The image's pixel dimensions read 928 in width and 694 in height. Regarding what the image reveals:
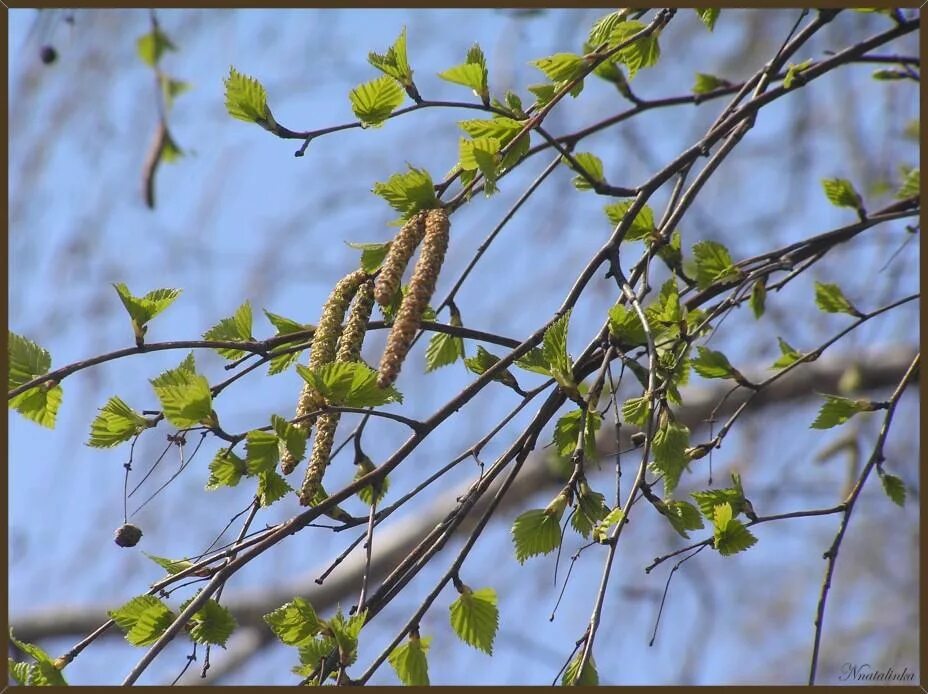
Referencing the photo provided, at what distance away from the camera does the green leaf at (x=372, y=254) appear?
0.94 meters

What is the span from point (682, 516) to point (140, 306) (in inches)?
18.8

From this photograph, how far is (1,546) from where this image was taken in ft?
2.92

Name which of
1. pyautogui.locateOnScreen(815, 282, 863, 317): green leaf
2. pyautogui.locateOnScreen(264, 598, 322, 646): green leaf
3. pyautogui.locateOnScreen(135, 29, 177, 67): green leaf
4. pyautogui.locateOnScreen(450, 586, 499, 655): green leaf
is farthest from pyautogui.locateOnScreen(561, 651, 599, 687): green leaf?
pyautogui.locateOnScreen(135, 29, 177, 67): green leaf

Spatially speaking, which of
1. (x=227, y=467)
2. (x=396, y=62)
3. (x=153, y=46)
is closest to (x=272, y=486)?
(x=227, y=467)

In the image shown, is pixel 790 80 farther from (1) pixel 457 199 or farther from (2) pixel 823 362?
(2) pixel 823 362

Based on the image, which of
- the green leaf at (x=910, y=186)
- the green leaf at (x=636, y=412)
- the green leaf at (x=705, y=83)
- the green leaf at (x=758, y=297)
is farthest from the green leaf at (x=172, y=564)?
the green leaf at (x=910, y=186)

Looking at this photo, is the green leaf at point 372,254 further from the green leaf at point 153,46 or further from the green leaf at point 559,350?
the green leaf at point 153,46

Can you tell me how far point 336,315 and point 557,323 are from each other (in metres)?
0.18

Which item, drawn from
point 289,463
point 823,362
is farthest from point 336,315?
point 823,362

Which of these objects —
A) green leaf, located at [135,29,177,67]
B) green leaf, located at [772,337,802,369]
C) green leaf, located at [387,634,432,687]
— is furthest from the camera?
green leaf, located at [135,29,177,67]

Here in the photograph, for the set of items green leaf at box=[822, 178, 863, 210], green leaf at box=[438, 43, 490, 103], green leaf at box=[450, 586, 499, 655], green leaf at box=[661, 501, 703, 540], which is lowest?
green leaf at box=[450, 586, 499, 655]

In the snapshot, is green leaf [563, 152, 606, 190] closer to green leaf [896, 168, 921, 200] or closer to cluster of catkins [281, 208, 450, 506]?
cluster of catkins [281, 208, 450, 506]

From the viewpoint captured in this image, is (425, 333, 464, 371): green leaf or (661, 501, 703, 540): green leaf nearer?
(661, 501, 703, 540): green leaf

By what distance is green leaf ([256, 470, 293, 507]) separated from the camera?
2.80 feet
